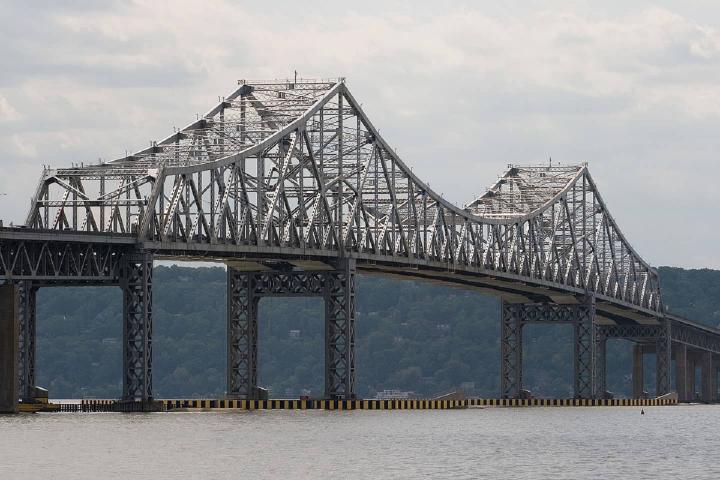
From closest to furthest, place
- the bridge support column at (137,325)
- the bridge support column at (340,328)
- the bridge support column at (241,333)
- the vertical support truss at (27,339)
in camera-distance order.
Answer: the bridge support column at (137,325) → the vertical support truss at (27,339) → the bridge support column at (340,328) → the bridge support column at (241,333)

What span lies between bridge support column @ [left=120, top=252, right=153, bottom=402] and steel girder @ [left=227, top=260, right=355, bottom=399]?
24.3m

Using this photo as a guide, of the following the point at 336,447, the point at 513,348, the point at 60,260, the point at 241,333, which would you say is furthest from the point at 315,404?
the point at 513,348

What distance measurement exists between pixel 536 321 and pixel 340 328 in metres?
53.2

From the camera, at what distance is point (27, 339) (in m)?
122

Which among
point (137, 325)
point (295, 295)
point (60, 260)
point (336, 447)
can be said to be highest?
point (60, 260)

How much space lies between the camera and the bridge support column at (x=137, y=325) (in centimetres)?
11719

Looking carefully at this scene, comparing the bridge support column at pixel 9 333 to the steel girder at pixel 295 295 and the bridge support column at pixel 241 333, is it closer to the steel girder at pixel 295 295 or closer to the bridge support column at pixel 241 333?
the steel girder at pixel 295 295

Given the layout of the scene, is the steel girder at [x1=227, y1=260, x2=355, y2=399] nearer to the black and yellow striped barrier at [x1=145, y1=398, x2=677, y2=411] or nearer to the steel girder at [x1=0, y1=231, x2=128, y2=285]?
the black and yellow striped barrier at [x1=145, y1=398, x2=677, y2=411]

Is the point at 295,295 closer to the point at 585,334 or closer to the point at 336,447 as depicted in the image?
the point at 336,447

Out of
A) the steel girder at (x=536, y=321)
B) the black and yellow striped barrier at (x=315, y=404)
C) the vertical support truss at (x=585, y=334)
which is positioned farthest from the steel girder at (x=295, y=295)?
the vertical support truss at (x=585, y=334)

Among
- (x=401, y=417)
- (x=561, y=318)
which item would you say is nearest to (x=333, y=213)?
(x=401, y=417)

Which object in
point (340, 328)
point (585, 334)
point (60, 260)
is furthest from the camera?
point (585, 334)

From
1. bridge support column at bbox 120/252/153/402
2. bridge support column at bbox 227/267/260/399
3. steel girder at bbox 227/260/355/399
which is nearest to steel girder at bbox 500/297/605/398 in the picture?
steel girder at bbox 227/260/355/399

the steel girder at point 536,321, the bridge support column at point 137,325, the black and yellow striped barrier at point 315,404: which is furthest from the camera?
the steel girder at point 536,321
